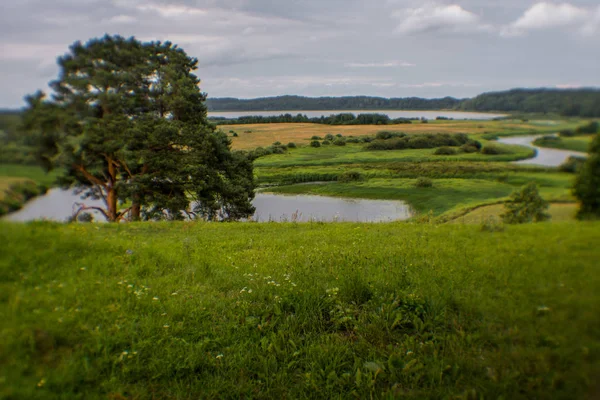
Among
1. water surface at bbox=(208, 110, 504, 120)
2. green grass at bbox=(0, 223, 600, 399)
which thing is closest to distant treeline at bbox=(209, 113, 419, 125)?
water surface at bbox=(208, 110, 504, 120)

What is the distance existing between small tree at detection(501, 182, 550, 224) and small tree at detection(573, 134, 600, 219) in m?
0.46

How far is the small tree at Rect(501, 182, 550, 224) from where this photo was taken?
361 centimetres

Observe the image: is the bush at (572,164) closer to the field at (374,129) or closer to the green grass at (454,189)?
the green grass at (454,189)

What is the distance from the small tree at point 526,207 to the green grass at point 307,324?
104 mm

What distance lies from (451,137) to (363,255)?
8.99 feet

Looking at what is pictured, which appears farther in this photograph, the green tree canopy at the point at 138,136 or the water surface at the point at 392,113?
the water surface at the point at 392,113

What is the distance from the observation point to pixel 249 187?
15977mm

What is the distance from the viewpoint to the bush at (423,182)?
5.56m

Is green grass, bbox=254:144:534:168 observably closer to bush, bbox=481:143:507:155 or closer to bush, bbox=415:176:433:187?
bush, bbox=481:143:507:155

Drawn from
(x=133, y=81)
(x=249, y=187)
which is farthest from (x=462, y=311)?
(x=249, y=187)

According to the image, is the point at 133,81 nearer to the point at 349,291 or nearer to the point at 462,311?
the point at 349,291

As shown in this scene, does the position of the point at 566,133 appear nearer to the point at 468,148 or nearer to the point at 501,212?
the point at 501,212

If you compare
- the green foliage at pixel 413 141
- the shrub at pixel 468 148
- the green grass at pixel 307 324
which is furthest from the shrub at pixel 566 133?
the green foliage at pixel 413 141

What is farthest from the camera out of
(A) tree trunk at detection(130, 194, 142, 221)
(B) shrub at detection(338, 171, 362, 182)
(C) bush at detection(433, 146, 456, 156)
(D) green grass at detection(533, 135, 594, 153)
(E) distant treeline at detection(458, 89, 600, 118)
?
(A) tree trunk at detection(130, 194, 142, 221)
